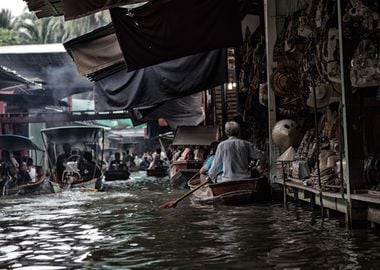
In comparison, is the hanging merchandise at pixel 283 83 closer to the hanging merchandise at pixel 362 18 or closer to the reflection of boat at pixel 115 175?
the hanging merchandise at pixel 362 18

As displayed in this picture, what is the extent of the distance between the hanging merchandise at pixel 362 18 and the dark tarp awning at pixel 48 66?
18.0 meters

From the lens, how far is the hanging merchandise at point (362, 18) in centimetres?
701

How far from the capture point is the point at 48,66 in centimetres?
2602

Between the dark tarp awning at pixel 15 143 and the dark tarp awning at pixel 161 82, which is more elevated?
the dark tarp awning at pixel 161 82

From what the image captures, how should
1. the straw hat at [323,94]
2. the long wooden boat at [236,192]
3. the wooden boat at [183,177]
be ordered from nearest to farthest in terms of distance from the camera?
the straw hat at [323,94]
the long wooden boat at [236,192]
the wooden boat at [183,177]

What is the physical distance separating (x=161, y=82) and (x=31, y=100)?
16870 mm

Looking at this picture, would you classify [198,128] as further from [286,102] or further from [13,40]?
[13,40]

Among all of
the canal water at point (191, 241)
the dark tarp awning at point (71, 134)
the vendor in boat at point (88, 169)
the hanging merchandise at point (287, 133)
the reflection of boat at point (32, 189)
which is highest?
the dark tarp awning at point (71, 134)

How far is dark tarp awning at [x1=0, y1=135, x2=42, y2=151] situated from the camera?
2155 cm

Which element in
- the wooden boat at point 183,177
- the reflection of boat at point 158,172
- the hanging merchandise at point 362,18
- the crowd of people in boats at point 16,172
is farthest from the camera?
the reflection of boat at point 158,172

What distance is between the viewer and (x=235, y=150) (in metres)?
10.9

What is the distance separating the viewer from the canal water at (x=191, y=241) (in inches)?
229

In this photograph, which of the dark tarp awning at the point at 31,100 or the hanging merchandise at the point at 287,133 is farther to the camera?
the dark tarp awning at the point at 31,100

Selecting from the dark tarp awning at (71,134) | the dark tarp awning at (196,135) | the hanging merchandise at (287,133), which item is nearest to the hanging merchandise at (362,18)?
the hanging merchandise at (287,133)
